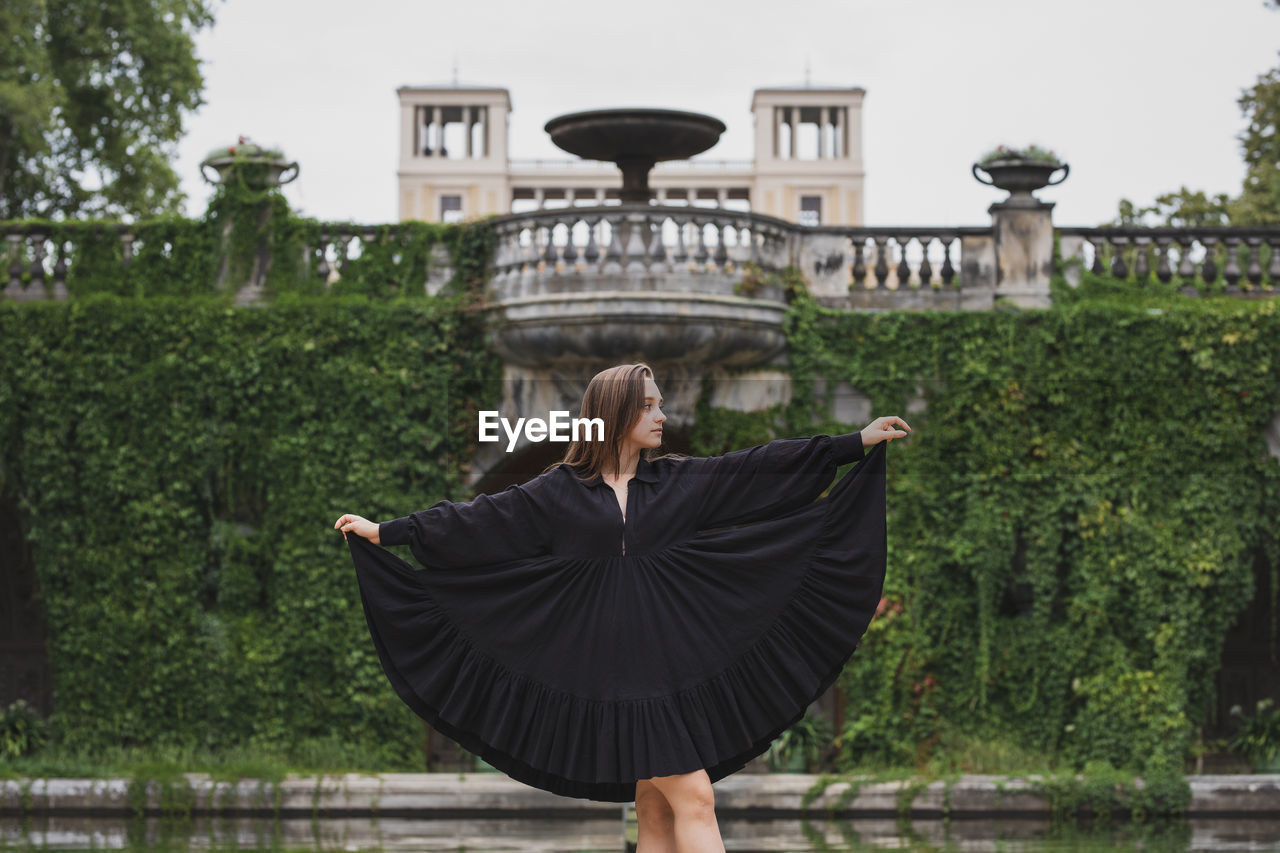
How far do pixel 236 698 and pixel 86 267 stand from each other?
14.0ft

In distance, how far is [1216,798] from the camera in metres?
14.4

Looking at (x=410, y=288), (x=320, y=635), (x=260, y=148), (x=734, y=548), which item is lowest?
(x=320, y=635)

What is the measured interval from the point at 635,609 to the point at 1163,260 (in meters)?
11.2

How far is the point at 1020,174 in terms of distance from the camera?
16.1 meters

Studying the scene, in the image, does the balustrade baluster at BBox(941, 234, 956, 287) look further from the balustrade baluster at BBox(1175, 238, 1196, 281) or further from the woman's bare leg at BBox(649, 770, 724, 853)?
the woman's bare leg at BBox(649, 770, 724, 853)

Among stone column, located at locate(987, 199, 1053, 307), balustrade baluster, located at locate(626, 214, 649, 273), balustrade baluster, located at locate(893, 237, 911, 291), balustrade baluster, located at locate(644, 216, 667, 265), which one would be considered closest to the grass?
balustrade baluster, located at locate(626, 214, 649, 273)

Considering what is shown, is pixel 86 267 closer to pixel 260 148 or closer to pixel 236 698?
pixel 260 148

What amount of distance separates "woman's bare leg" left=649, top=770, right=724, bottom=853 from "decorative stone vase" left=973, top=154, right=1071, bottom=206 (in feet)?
36.4

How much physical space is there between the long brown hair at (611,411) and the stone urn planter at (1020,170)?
34.5ft

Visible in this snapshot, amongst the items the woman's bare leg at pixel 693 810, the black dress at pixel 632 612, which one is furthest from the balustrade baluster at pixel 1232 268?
the woman's bare leg at pixel 693 810

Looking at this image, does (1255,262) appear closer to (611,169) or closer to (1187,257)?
(1187,257)

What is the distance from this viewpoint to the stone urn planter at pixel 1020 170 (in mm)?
16062

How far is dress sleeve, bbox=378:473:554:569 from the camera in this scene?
628 cm

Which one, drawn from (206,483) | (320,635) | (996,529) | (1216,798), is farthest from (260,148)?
(1216,798)
